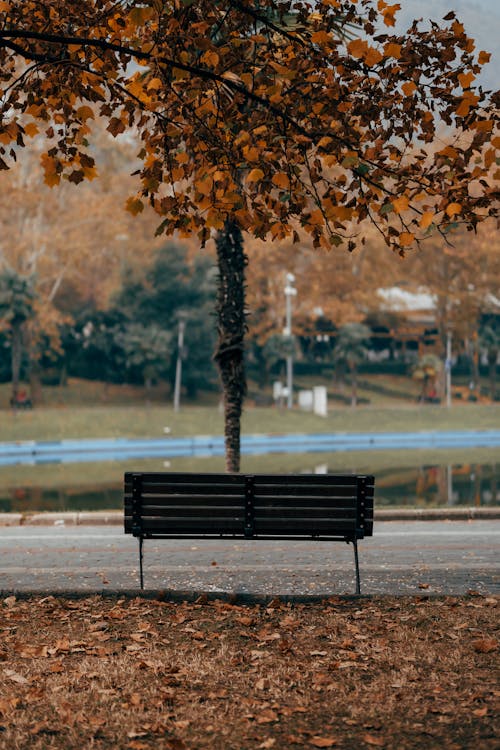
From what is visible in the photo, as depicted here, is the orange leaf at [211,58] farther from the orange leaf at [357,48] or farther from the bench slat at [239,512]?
the bench slat at [239,512]

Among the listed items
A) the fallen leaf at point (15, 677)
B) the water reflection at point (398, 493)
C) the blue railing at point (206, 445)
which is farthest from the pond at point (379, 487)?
the fallen leaf at point (15, 677)

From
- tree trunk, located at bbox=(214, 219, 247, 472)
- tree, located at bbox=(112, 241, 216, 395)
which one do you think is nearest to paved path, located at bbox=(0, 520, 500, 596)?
tree trunk, located at bbox=(214, 219, 247, 472)

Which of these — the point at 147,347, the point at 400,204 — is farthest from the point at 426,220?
the point at 147,347

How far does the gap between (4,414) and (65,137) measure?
34.6 m

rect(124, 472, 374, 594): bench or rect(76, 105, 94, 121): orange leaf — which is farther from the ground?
rect(76, 105, 94, 121): orange leaf

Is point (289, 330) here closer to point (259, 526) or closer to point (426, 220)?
point (259, 526)

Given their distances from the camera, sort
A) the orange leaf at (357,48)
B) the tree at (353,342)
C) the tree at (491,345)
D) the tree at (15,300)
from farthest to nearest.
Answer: the tree at (491,345) < the tree at (353,342) < the tree at (15,300) < the orange leaf at (357,48)

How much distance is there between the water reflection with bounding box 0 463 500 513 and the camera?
68.5 feet

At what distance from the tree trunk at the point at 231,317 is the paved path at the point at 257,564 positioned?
3480 mm

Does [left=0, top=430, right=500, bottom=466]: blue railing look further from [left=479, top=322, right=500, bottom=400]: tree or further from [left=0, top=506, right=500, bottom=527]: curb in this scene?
[left=479, top=322, right=500, bottom=400]: tree

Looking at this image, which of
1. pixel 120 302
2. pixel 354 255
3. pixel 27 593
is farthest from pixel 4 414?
pixel 27 593

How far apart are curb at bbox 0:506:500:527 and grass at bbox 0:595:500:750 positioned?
241 inches

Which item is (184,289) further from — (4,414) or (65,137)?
(65,137)

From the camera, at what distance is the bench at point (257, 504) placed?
8.38 meters
